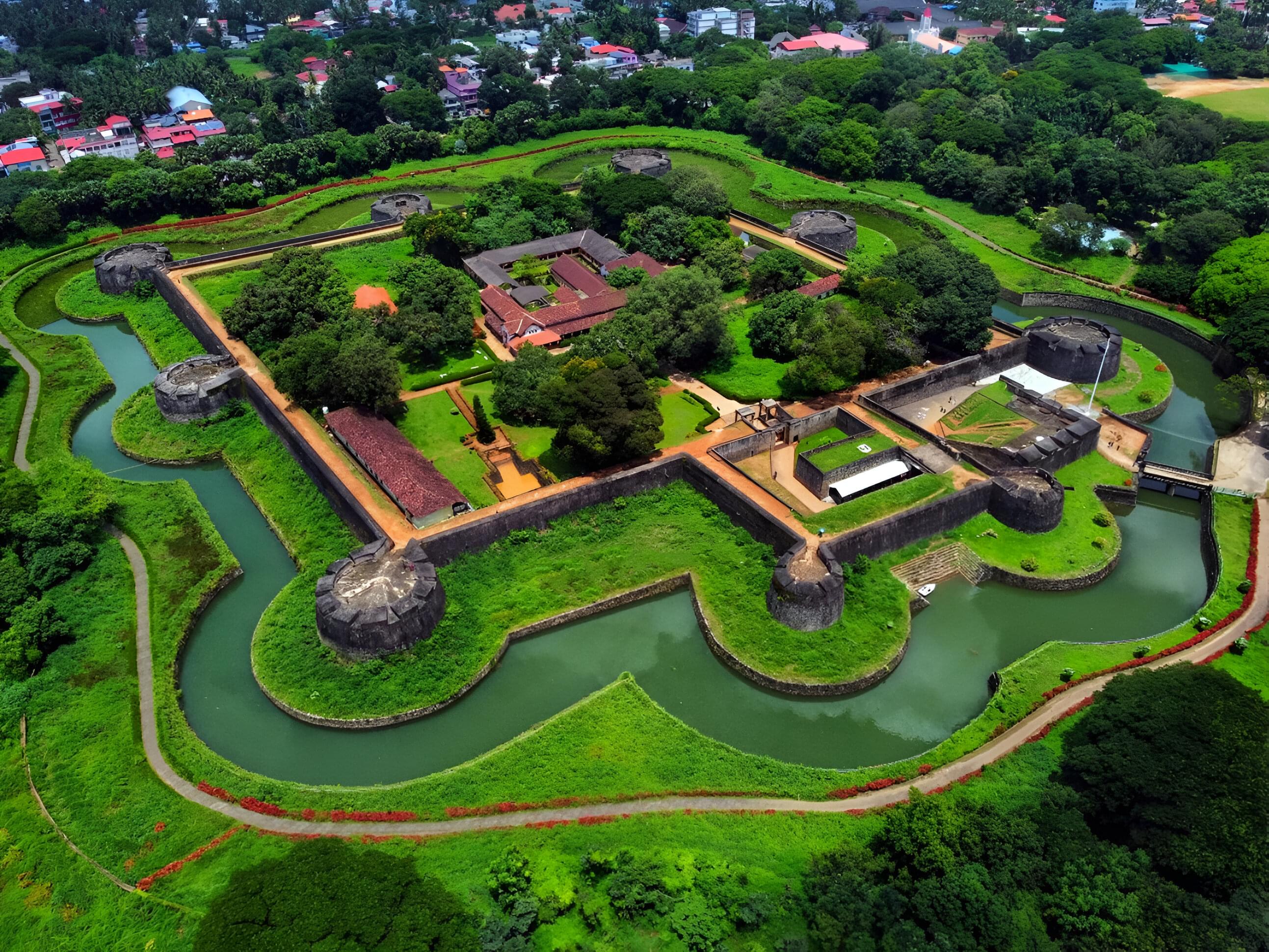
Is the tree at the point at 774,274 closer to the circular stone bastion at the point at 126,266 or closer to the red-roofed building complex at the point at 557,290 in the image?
the red-roofed building complex at the point at 557,290

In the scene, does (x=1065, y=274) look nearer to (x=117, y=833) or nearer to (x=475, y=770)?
(x=475, y=770)

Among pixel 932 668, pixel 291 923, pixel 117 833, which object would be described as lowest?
pixel 932 668

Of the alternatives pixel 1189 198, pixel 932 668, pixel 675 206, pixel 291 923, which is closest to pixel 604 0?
pixel 675 206

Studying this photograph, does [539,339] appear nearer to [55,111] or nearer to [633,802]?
[633,802]

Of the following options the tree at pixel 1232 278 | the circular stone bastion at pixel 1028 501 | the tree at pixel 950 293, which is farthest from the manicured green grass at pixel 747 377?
the tree at pixel 1232 278

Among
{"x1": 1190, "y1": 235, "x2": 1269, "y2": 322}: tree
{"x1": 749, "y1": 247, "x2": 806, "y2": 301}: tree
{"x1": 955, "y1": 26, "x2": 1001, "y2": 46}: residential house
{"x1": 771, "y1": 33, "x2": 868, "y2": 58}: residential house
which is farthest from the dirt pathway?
{"x1": 955, "y1": 26, "x2": 1001, "y2": 46}: residential house
